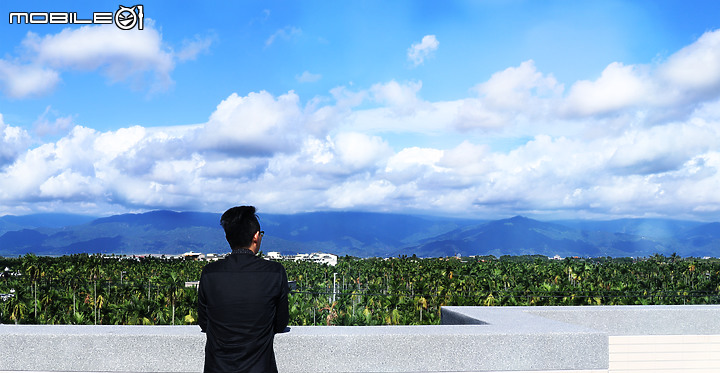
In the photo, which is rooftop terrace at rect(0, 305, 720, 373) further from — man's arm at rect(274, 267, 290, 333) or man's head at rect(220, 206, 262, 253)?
man's head at rect(220, 206, 262, 253)

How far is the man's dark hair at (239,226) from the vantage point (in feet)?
10.2

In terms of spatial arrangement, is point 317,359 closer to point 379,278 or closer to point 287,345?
point 287,345

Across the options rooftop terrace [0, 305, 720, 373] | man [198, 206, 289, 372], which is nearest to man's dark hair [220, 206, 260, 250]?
man [198, 206, 289, 372]

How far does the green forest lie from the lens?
11.8 m

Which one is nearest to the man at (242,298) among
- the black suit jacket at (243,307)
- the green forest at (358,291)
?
the black suit jacket at (243,307)

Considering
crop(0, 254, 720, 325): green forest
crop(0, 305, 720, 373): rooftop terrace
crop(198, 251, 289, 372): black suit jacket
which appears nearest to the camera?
crop(198, 251, 289, 372): black suit jacket

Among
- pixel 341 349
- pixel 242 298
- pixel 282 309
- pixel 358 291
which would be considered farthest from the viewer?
pixel 358 291

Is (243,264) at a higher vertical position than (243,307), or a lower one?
higher

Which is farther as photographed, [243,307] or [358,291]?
[358,291]

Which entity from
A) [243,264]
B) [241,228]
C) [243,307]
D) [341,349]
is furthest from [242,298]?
[341,349]

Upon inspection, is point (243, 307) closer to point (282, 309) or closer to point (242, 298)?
point (242, 298)

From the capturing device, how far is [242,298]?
3.06 metres

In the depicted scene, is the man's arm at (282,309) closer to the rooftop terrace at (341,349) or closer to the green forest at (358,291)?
the rooftop terrace at (341,349)

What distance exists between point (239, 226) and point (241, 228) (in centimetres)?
2
